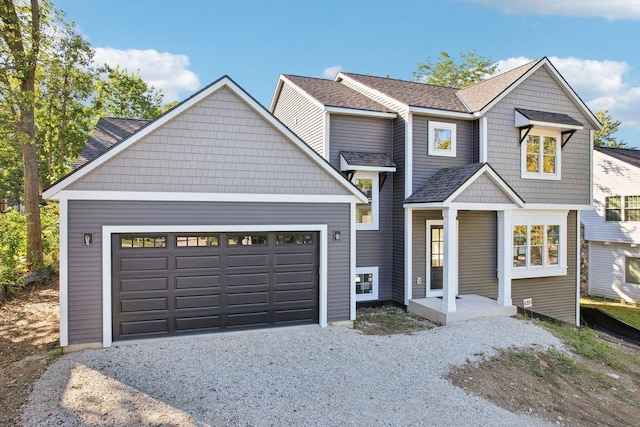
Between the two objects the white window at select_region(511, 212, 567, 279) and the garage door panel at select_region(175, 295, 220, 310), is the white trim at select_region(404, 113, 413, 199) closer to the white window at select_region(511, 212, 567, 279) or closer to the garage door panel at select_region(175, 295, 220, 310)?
the white window at select_region(511, 212, 567, 279)

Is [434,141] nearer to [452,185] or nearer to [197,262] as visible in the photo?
[452,185]

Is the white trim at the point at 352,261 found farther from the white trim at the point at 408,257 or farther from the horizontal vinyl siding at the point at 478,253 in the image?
the horizontal vinyl siding at the point at 478,253

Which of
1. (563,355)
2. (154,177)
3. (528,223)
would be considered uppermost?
(154,177)

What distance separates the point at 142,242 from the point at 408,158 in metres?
7.49

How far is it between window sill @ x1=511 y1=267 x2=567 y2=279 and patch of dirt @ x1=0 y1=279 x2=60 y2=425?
1241 cm

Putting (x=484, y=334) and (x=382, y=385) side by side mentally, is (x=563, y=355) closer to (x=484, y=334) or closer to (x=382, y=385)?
(x=484, y=334)

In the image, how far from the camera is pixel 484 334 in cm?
899

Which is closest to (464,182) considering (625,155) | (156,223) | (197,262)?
(197,262)

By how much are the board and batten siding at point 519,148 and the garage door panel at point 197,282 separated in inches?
Result: 350

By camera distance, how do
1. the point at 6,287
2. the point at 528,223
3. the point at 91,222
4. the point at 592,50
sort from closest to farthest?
the point at 91,222
the point at 6,287
the point at 528,223
the point at 592,50

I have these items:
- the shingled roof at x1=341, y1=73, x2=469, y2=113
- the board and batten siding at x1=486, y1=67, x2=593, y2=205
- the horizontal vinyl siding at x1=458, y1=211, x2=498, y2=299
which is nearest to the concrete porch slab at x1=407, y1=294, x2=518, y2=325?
the horizontal vinyl siding at x1=458, y1=211, x2=498, y2=299

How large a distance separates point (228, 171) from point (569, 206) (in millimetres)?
11591

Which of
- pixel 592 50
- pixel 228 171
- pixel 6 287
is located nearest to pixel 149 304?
pixel 228 171

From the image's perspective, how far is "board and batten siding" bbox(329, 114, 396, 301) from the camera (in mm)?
11562
